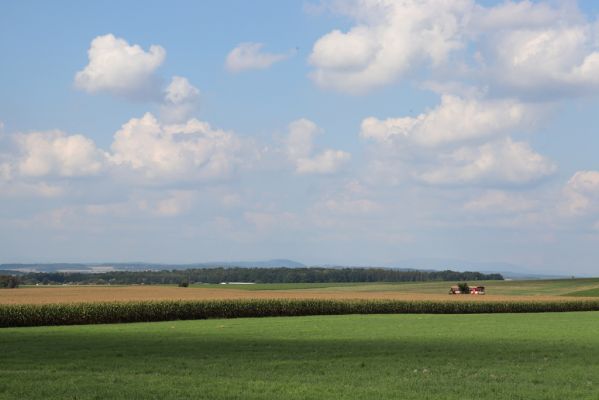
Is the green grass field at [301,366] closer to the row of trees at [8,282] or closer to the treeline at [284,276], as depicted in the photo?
the row of trees at [8,282]

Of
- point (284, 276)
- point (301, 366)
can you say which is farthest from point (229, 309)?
point (284, 276)

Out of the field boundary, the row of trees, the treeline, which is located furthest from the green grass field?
the treeline

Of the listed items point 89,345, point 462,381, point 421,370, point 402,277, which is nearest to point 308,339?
point 89,345

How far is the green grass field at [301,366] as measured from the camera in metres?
17.1

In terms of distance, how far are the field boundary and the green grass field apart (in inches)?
554

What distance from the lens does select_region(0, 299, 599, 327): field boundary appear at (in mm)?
50594

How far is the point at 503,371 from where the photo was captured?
2117cm

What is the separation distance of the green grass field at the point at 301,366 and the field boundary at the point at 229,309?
14073mm

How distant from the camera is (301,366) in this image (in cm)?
2244

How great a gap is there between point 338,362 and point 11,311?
33332 mm

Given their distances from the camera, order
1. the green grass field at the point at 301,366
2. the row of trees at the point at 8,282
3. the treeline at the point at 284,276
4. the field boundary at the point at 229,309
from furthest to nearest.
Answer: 1. the treeline at the point at 284,276
2. the row of trees at the point at 8,282
3. the field boundary at the point at 229,309
4. the green grass field at the point at 301,366

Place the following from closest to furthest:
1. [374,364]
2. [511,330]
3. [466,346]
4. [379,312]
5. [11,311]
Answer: [374,364]
[466,346]
[511,330]
[11,311]
[379,312]

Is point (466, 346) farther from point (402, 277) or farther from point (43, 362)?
point (402, 277)

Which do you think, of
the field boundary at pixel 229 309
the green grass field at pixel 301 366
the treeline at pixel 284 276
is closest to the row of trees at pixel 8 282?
the field boundary at pixel 229 309
